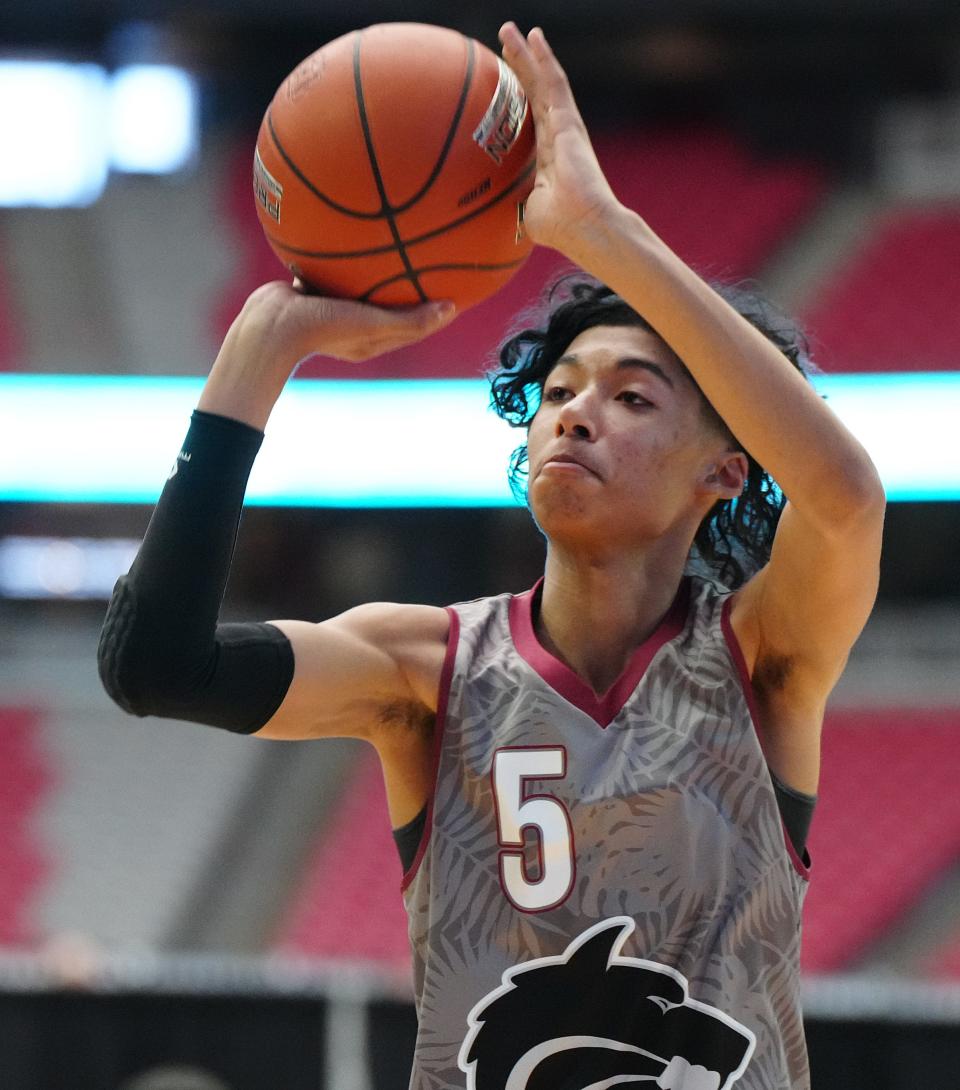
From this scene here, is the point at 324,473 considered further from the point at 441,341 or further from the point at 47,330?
the point at 47,330

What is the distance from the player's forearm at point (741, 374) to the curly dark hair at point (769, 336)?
567 mm

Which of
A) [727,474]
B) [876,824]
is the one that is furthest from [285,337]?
[876,824]

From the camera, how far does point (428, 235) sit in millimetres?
2326

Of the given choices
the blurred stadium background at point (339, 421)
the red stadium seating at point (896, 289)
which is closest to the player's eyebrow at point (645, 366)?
the blurred stadium background at point (339, 421)

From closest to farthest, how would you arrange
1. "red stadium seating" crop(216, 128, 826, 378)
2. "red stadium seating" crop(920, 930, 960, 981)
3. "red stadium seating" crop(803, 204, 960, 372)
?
"red stadium seating" crop(920, 930, 960, 981) < "red stadium seating" crop(803, 204, 960, 372) < "red stadium seating" crop(216, 128, 826, 378)

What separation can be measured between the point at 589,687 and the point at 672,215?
31.9ft

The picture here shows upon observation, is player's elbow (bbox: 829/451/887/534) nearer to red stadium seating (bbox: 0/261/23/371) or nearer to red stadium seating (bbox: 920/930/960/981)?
red stadium seating (bbox: 920/930/960/981)

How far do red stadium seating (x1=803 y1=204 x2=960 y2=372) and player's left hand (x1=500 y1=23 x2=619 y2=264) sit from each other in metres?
9.40

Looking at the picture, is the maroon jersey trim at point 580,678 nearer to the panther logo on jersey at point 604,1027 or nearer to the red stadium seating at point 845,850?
the panther logo on jersey at point 604,1027

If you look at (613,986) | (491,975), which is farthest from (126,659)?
(613,986)

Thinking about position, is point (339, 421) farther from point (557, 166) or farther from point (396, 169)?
point (557, 166)

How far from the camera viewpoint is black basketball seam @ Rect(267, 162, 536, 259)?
229 cm

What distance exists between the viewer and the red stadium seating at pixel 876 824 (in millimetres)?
9781

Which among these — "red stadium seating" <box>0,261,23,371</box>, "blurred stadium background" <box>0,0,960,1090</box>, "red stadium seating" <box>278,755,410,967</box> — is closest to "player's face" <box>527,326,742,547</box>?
"blurred stadium background" <box>0,0,960,1090</box>
